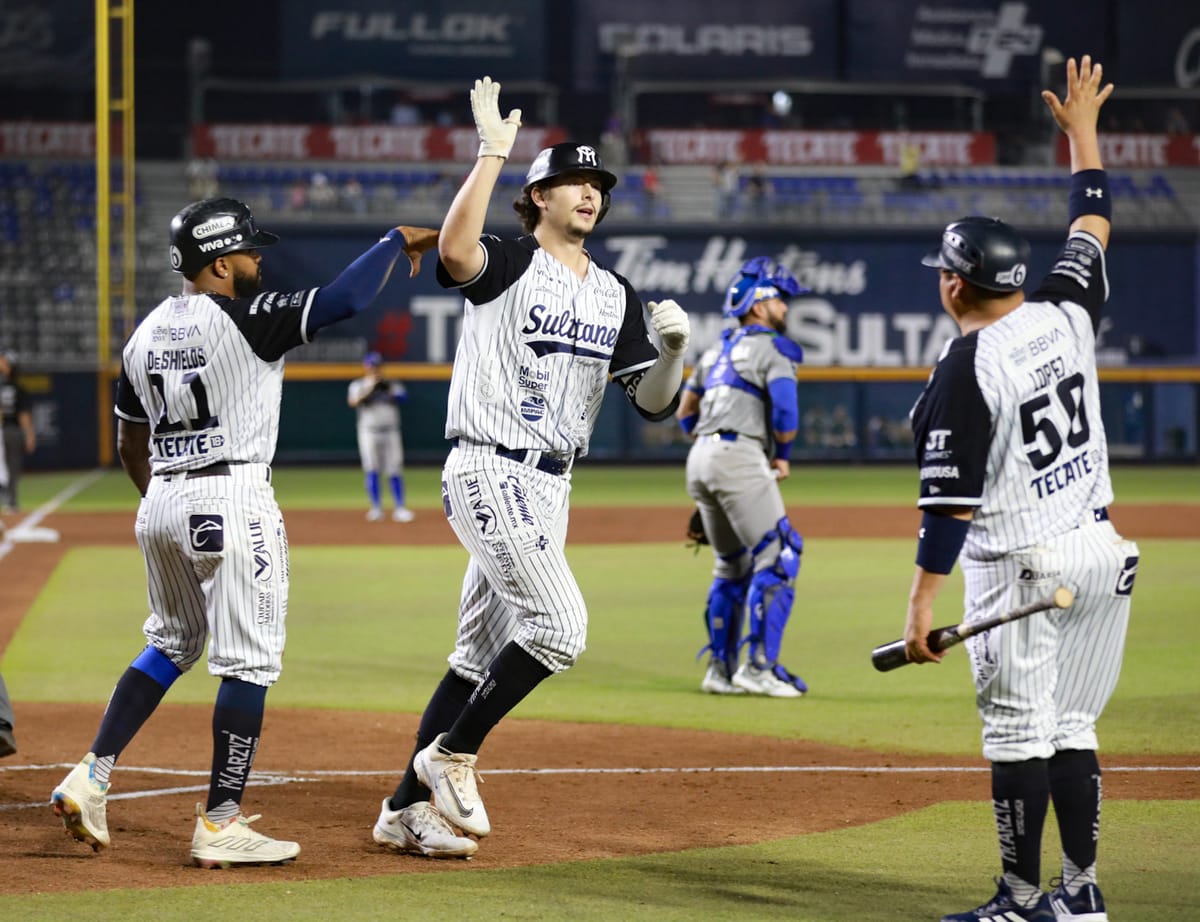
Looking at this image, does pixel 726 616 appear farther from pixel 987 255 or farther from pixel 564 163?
pixel 987 255

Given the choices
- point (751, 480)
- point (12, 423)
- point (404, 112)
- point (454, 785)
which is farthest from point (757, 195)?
point (454, 785)

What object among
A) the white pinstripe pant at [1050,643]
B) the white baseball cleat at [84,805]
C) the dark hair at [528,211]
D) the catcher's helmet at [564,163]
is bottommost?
the white baseball cleat at [84,805]

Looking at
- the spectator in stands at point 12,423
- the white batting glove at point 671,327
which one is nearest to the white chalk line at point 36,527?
the spectator in stands at point 12,423

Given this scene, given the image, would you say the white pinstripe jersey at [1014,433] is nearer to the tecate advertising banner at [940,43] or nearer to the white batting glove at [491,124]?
the white batting glove at [491,124]

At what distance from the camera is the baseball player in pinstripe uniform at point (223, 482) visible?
527 cm

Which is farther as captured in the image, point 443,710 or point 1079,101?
point 443,710

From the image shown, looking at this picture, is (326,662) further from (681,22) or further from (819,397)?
(681,22)

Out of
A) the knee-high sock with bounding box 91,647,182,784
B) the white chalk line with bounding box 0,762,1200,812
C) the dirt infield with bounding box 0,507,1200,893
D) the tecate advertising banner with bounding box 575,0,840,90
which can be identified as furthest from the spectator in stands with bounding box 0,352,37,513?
the tecate advertising banner with bounding box 575,0,840,90

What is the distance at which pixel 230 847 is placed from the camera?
17.2 ft

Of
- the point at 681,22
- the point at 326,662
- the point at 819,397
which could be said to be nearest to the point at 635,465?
the point at 819,397

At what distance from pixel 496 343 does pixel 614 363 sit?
49cm

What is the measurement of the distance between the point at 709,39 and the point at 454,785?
39.5m

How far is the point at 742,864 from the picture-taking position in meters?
5.35

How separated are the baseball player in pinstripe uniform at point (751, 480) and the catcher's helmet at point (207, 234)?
162 inches
